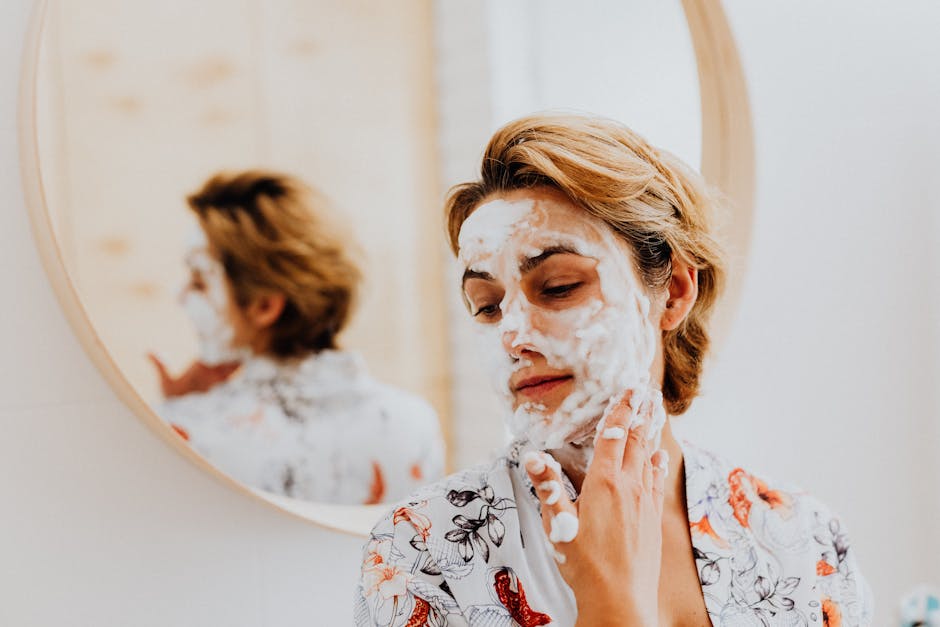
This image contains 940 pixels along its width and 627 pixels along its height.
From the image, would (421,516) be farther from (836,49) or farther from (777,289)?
(836,49)

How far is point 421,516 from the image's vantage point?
0.73 m

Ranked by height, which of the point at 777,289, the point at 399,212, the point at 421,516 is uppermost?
the point at 399,212

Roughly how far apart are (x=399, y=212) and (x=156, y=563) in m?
0.43

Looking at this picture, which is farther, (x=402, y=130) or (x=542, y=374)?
(x=402, y=130)

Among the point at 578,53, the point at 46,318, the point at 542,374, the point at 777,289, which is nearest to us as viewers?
the point at 542,374

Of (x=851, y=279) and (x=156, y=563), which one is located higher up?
(x=851, y=279)

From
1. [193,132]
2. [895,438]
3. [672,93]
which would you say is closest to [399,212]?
[193,132]

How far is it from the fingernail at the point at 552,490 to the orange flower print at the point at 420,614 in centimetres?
14

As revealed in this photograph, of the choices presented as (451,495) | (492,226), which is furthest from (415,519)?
(492,226)

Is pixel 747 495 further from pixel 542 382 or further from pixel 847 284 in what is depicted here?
pixel 847 284

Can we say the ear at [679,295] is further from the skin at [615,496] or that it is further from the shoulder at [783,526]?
the shoulder at [783,526]

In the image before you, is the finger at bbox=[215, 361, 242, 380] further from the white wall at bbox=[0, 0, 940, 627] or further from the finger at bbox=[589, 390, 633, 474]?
the white wall at bbox=[0, 0, 940, 627]

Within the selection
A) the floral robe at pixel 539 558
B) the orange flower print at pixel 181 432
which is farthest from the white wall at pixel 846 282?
the orange flower print at pixel 181 432

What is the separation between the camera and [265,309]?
924 mm
